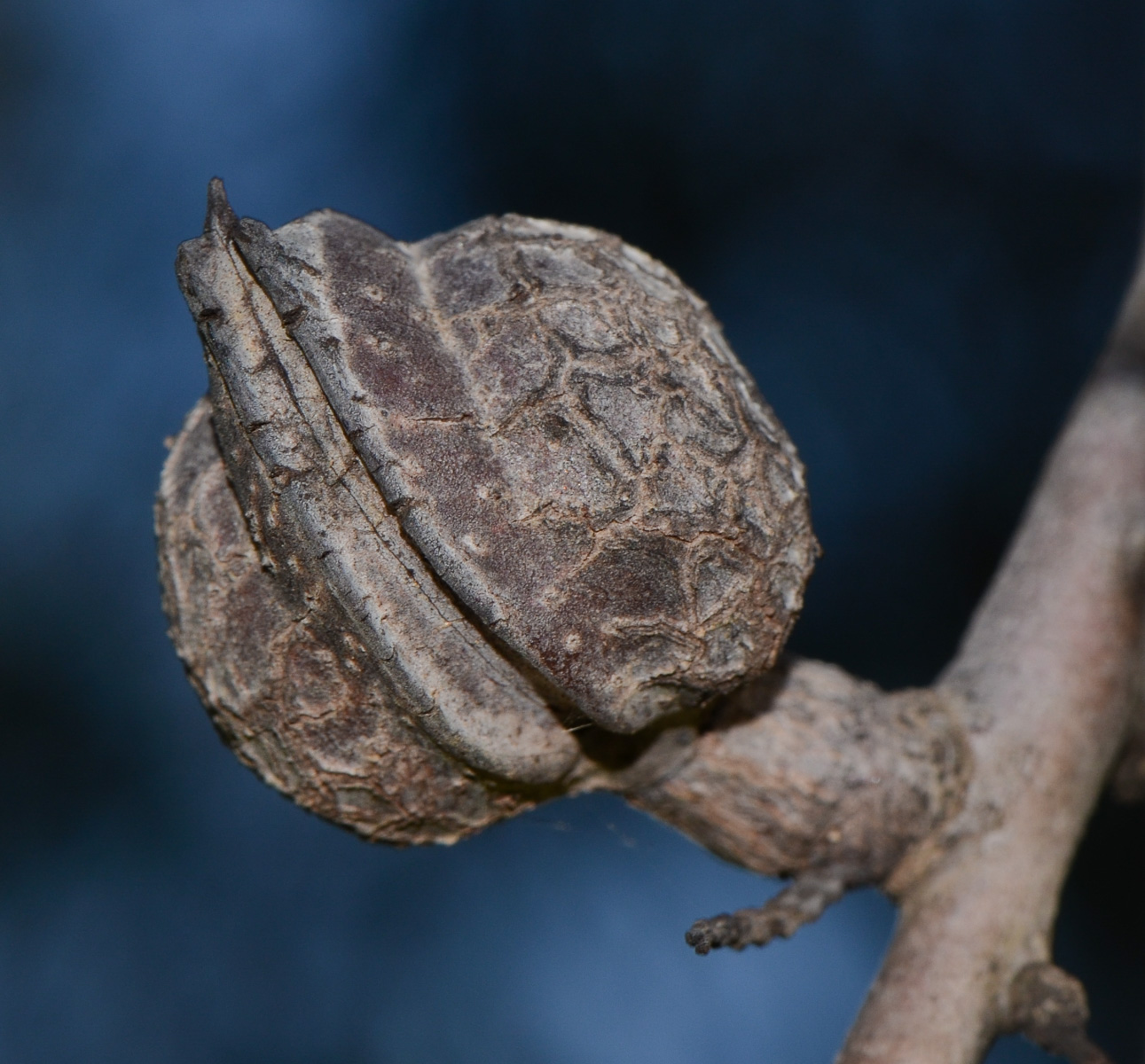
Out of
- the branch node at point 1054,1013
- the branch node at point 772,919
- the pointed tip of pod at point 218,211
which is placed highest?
the pointed tip of pod at point 218,211

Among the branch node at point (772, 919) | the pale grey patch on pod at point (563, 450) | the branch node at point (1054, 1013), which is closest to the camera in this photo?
the pale grey patch on pod at point (563, 450)

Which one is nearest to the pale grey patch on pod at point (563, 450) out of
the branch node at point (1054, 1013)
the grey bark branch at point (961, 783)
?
the grey bark branch at point (961, 783)

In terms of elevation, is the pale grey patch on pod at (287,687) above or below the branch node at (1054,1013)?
above

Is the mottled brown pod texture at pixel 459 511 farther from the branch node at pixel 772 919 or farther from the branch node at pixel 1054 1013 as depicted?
the branch node at pixel 1054 1013

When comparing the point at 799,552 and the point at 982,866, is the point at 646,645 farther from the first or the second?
the point at 982,866

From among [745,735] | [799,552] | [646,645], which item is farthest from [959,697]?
[646,645]

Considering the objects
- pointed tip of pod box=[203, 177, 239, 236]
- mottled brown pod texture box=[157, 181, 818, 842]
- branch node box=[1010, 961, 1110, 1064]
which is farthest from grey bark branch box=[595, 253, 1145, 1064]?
pointed tip of pod box=[203, 177, 239, 236]

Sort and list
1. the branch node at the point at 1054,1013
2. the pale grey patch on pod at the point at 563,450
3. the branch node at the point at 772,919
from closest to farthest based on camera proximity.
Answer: the pale grey patch on pod at the point at 563,450, the branch node at the point at 772,919, the branch node at the point at 1054,1013

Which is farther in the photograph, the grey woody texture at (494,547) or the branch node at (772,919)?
Result: the branch node at (772,919)
